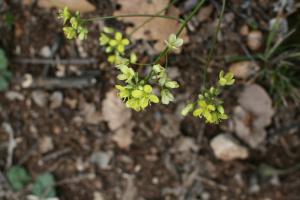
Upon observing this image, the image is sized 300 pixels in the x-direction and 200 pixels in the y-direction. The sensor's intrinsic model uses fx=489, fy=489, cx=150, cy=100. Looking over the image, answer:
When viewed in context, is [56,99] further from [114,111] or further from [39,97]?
[114,111]

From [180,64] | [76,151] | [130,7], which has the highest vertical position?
[130,7]

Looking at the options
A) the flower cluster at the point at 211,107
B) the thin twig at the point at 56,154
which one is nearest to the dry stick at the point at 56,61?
the thin twig at the point at 56,154

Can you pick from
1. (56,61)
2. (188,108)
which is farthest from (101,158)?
(188,108)

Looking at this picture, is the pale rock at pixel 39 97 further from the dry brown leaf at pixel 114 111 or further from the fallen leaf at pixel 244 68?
the fallen leaf at pixel 244 68

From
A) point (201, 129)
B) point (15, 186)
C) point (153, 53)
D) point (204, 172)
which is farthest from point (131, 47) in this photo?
point (15, 186)

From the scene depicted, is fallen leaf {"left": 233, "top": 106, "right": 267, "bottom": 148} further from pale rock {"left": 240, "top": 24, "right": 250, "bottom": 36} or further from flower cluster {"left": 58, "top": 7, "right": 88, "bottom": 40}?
flower cluster {"left": 58, "top": 7, "right": 88, "bottom": 40}

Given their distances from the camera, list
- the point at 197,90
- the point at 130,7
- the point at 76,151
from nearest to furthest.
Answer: the point at 130,7 < the point at 197,90 < the point at 76,151

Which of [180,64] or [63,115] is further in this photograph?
[63,115]

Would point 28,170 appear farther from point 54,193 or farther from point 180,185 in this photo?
point 180,185
